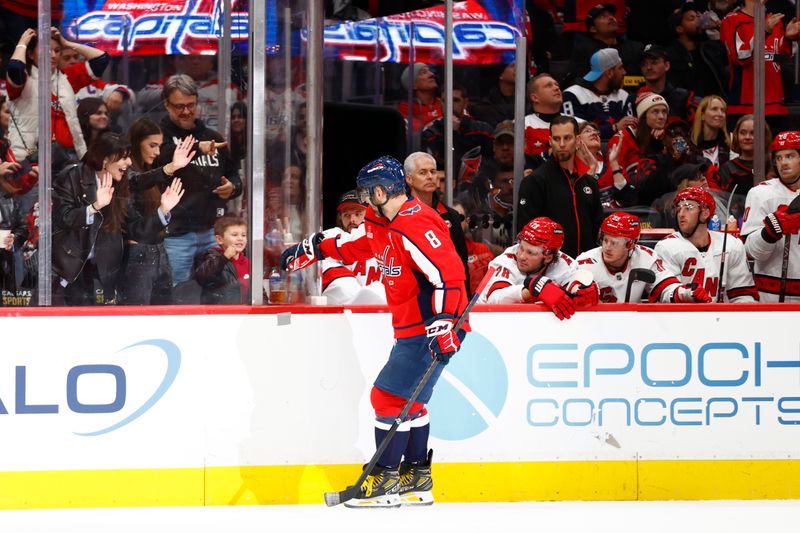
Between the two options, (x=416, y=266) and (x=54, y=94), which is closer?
(x=416, y=266)

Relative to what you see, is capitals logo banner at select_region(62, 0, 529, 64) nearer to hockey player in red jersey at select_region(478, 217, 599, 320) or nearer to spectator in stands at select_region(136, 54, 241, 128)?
spectator in stands at select_region(136, 54, 241, 128)

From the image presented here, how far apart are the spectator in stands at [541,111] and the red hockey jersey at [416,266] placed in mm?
2314

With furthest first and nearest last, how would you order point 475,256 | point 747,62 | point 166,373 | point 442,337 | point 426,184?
point 747,62 < point 475,256 < point 426,184 < point 166,373 < point 442,337

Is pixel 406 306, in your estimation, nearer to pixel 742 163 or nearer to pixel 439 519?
pixel 439 519

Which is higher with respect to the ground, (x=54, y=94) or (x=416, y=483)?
(x=54, y=94)

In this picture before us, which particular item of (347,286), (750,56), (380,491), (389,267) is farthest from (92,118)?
(750,56)

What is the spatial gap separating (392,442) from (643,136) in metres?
3.16

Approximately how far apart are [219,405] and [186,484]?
32cm

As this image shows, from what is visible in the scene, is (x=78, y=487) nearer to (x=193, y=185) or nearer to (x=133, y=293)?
(x=133, y=293)

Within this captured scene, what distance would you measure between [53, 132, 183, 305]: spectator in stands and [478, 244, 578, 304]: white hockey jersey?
53.0 inches

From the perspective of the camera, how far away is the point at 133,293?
4398mm

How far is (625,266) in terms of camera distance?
4914mm

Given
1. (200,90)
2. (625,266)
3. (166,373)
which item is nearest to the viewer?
(166,373)

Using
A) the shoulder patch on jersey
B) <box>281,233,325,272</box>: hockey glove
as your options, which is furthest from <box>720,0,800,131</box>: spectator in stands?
<box>281,233,325,272</box>: hockey glove
